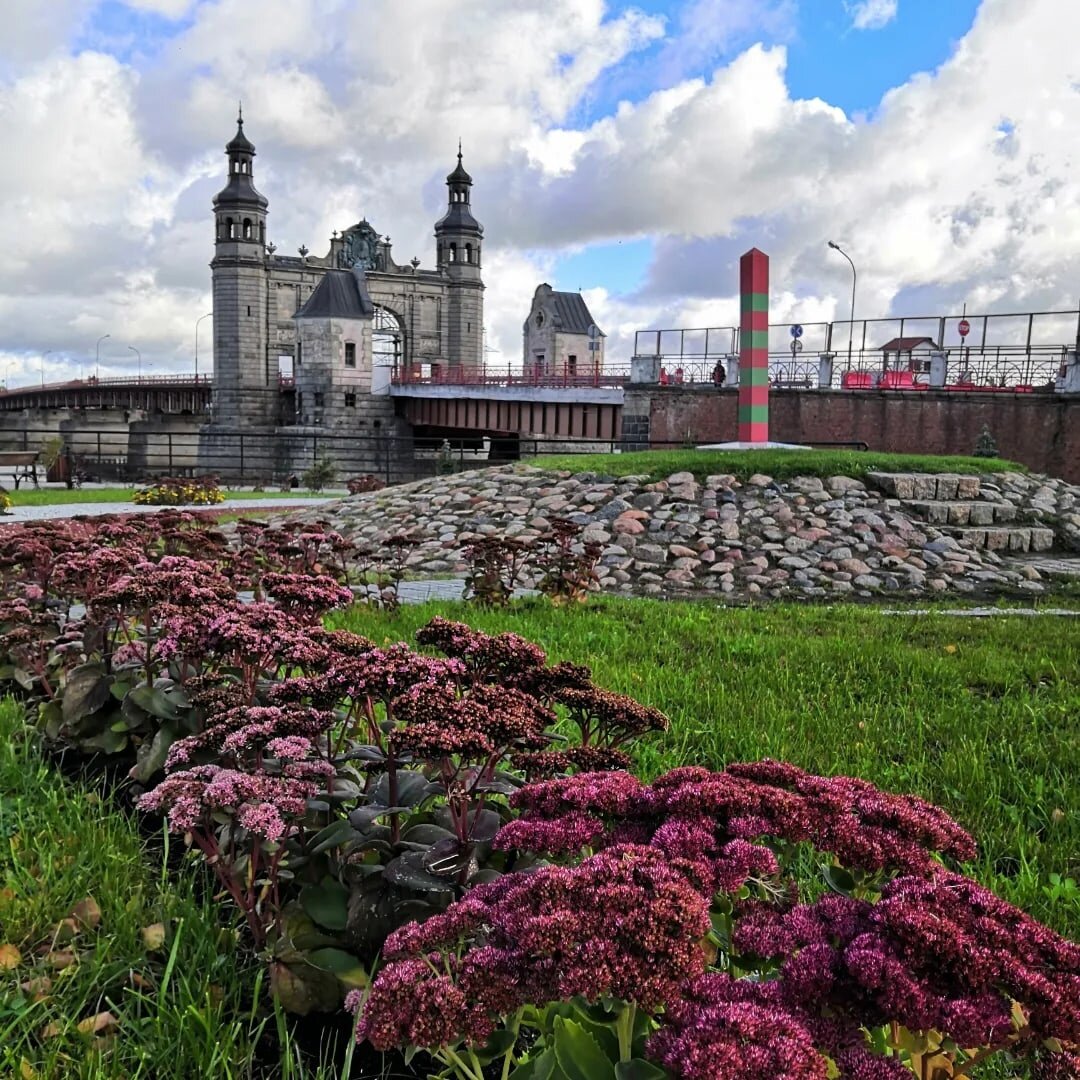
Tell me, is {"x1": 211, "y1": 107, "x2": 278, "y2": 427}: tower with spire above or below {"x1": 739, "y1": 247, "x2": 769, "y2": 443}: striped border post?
above

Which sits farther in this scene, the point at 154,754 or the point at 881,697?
the point at 881,697

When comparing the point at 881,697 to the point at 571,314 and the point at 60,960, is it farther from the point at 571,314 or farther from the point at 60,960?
the point at 571,314

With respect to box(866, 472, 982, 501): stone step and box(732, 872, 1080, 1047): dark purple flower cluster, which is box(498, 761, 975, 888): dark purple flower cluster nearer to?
box(732, 872, 1080, 1047): dark purple flower cluster

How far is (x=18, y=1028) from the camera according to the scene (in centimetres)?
219

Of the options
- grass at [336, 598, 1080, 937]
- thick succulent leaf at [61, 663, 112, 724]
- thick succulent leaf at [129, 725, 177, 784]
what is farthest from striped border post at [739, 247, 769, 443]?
thick succulent leaf at [129, 725, 177, 784]

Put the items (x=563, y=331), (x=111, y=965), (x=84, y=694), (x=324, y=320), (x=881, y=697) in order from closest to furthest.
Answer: (x=111, y=965) < (x=84, y=694) < (x=881, y=697) < (x=324, y=320) < (x=563, y=331)

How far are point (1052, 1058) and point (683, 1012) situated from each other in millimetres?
519

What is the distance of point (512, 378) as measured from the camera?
39688mm

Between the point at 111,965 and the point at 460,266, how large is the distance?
250 feet

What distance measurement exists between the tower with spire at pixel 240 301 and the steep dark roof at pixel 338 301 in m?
12.7

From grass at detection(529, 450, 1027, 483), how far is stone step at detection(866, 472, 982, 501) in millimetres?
341

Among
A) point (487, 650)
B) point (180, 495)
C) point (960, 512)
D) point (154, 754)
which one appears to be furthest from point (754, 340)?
point (154, 754)

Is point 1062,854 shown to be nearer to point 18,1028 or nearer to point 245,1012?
point 245,1012

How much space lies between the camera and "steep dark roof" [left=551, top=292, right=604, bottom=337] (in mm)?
63781
